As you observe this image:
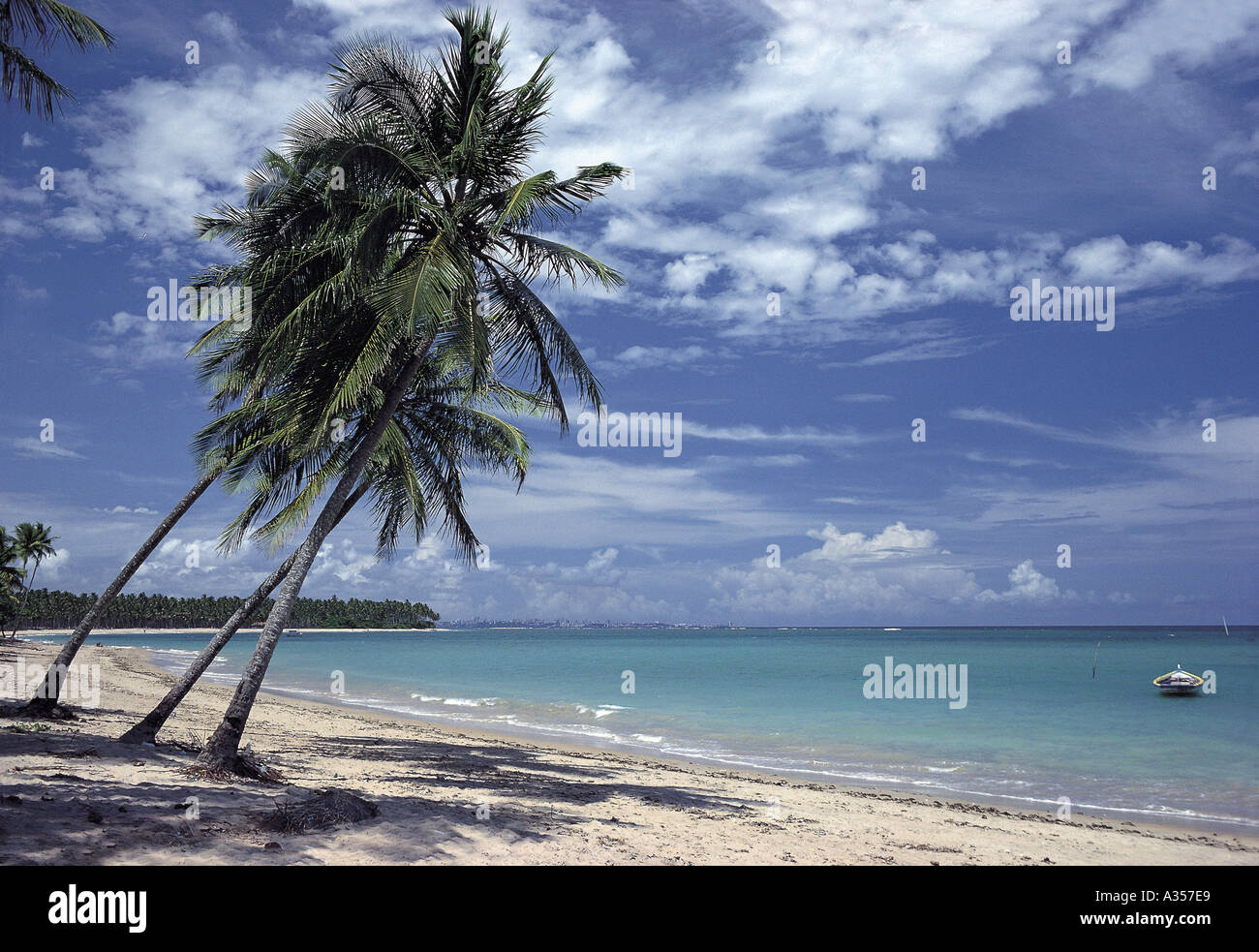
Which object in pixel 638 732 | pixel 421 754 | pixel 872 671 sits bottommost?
pixel 872 671

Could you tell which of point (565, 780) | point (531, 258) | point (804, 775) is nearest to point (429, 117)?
point (531, 258)

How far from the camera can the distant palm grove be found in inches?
4594

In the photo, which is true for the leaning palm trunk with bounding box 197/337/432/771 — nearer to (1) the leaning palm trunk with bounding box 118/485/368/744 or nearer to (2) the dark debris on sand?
(1) the leaning palm trunk with bounding box 118/485/368/744

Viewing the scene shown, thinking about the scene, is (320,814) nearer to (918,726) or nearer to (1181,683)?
(918,726)

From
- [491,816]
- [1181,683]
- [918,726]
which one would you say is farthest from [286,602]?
[1181,683]

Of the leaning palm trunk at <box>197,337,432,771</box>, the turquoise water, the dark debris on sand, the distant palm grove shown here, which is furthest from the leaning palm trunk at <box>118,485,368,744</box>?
the distant palm grove

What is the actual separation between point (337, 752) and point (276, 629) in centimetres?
605

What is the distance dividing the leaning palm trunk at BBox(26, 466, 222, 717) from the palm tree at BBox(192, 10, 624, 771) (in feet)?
10.5

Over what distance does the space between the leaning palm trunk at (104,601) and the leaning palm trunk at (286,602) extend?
406cm

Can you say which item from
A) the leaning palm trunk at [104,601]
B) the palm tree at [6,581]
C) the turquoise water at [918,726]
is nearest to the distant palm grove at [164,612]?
the palm tree at [6,581]

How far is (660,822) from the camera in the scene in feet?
31.1

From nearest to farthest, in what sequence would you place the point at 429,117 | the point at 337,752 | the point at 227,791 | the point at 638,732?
the point at 227,791 → the point at 429,117 → the point at 337,752 → the point at 638,732

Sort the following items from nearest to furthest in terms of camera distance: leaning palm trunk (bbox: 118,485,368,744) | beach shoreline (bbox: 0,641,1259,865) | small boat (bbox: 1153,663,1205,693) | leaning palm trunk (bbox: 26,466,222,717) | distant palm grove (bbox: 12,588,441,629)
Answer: beach shoreline (bbox: 0,641,1259,865)
leaning palm trunk (bbox: 118,485,368,744)
leaning palm trunk (bbox: 26,466,222,717)
small boat (bbox: 1153,663,1205,693)
distant palm grove (bbox: 12,588,441,629)

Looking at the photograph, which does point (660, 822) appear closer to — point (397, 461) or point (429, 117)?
point (397, 461)
